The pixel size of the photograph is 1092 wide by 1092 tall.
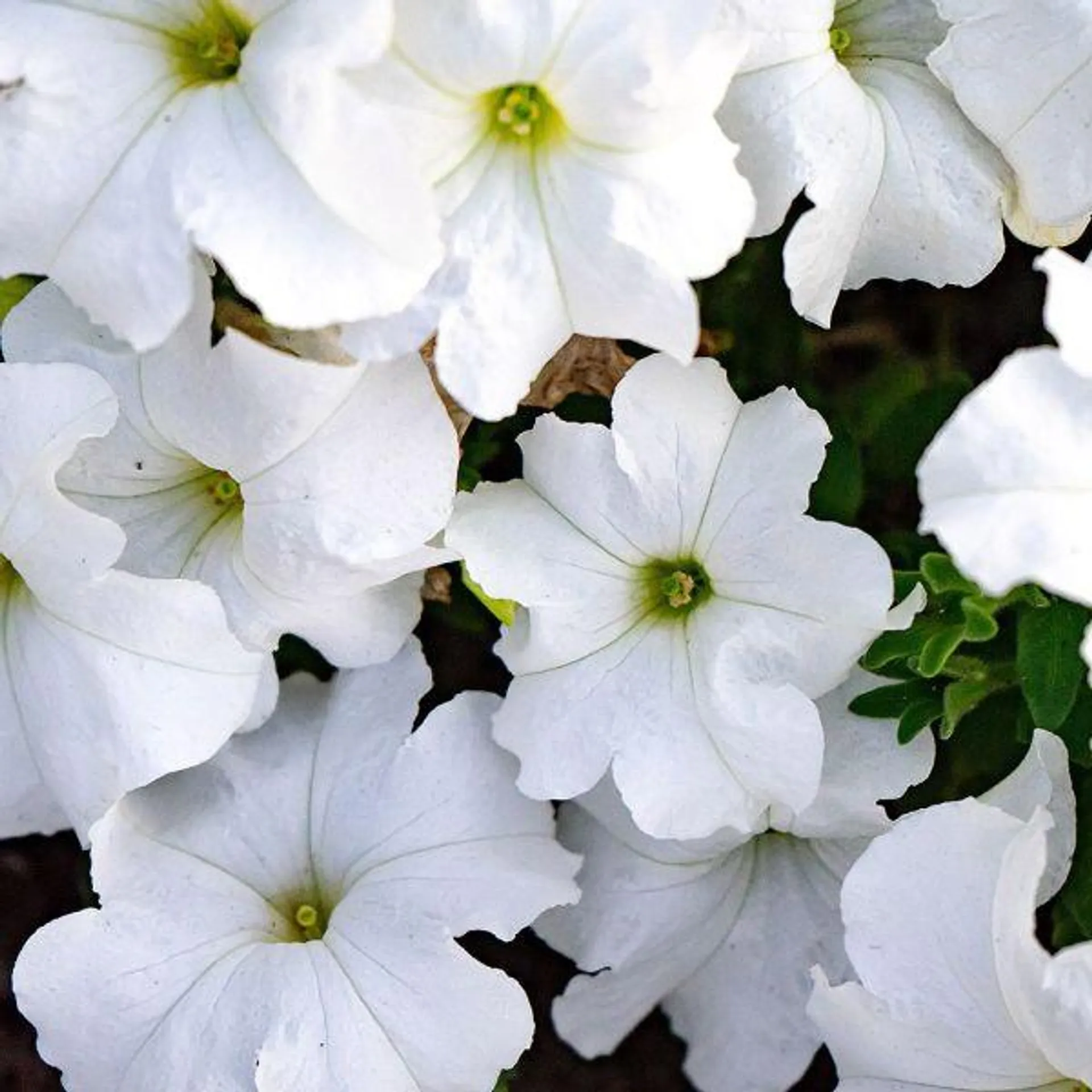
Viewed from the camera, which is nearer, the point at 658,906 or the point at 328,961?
the point at 328,961

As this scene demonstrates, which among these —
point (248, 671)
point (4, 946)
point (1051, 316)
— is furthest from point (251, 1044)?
point (1051, 316)

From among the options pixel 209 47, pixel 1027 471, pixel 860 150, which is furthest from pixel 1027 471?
pixel 209 47

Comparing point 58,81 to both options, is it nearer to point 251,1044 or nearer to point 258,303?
point 258,303

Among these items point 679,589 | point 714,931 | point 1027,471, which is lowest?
point 714,931

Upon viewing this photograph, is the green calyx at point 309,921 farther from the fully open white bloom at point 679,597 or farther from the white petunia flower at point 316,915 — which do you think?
the fully open white bloom at point 679,597

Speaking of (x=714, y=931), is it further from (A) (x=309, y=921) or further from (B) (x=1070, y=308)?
(B) (x=1070, y=308)

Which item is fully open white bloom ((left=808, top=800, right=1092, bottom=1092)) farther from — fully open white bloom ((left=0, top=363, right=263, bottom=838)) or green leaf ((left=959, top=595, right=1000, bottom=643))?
fully open white bloom ((left=0, top=363, right=263, bottom=838))
